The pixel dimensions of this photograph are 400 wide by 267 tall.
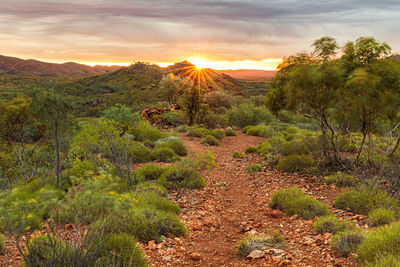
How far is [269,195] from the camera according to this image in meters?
8.31

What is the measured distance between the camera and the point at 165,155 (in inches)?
474

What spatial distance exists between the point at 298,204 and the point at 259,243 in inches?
88.4

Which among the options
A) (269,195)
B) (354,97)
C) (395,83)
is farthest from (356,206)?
(395,83)

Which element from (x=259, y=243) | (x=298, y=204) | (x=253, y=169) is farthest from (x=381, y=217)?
(x=253, y=169)

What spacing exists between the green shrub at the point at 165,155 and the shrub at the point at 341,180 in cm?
656

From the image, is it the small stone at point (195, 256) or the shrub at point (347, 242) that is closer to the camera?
the shrub at point (347, 242)

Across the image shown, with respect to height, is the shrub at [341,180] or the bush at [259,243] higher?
the shrub at [341,180]

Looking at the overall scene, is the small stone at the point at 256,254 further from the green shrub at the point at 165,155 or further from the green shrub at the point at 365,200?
the green shrub at the point at 165,155

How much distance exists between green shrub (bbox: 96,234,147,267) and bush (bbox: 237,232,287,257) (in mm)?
2011

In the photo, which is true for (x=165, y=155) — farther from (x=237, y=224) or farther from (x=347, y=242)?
(x=347, y=242)

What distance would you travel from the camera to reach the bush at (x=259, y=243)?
4.89 metres

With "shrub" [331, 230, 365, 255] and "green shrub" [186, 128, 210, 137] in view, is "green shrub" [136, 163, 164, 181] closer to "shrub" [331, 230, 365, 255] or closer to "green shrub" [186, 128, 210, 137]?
"shrub" [331, 230, 365, 255]

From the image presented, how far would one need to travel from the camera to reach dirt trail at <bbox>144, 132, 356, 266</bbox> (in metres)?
4.56

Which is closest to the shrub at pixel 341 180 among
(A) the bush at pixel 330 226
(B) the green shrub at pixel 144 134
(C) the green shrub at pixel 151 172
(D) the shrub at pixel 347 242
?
(A) the bush at pixel 330 226
